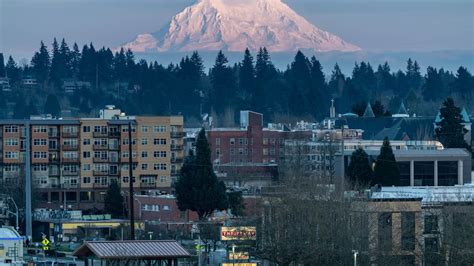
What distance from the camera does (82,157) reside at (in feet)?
352

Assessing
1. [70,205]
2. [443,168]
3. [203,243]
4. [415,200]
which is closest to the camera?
[415,200]

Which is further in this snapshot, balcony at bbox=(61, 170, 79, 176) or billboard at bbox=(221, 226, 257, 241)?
balcony at bbox=(61, 170, 79, 176)

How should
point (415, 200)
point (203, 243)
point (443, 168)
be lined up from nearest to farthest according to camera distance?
point (415, 200), point (203, 243), point (443, 168)

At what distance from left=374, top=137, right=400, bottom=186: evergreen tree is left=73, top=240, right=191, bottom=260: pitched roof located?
3913 centimetres

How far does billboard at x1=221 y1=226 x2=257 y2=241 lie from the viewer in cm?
6262

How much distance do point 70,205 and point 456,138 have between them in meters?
23.5

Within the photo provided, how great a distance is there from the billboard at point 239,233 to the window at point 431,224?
5639 millimetres

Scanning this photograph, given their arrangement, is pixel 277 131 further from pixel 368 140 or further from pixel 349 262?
pixel 349 262

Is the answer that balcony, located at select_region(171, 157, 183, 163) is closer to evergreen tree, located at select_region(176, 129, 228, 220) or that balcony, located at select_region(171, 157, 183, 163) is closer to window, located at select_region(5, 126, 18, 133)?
window, located at select_region(5, 126, 18, 133)

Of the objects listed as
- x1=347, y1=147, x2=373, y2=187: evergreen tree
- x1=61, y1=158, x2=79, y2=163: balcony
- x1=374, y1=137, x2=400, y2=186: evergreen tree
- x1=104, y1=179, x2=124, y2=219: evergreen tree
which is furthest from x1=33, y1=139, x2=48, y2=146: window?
x1=374, y1=137, x2=400, y2=186: evergreen tree

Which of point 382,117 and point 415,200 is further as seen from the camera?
point 382,117

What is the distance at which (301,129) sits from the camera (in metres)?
145

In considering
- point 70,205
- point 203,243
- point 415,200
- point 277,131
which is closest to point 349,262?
point 415,200

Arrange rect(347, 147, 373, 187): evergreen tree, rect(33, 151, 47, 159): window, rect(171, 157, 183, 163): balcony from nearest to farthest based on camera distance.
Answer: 1. rect(347, 147, 373, 187): evergreen tree
2. rect(33, 151, 47, 159): window
3. rect(171, 157, 183, 163): balcony
